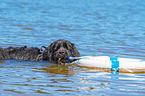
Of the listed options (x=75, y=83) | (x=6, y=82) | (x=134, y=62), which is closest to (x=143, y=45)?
(x=134, y=62)

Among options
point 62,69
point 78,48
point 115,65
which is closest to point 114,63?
point 115,65

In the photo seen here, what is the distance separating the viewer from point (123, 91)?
27.7 ft

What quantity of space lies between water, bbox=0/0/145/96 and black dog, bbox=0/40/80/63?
0.91 feet

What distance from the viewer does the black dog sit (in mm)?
11422

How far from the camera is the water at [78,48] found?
337 inches

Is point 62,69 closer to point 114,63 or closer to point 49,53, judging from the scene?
point 49,53

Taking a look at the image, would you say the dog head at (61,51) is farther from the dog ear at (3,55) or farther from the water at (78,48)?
the dog ear at (3,55)

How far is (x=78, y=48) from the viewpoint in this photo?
568 inches

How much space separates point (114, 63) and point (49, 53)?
2275mm

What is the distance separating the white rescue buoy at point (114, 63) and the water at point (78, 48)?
0.25 m

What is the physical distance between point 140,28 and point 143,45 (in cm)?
538

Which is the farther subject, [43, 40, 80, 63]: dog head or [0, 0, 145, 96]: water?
[43, 40, 80, 63]: dog head

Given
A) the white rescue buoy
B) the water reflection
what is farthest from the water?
the white rescue buoy

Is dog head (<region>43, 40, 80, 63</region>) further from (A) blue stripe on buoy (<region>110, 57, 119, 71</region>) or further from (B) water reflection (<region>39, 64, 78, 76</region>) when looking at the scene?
(A) blue stripe on buoy (<region>110, 57, 119, 71</region>)
